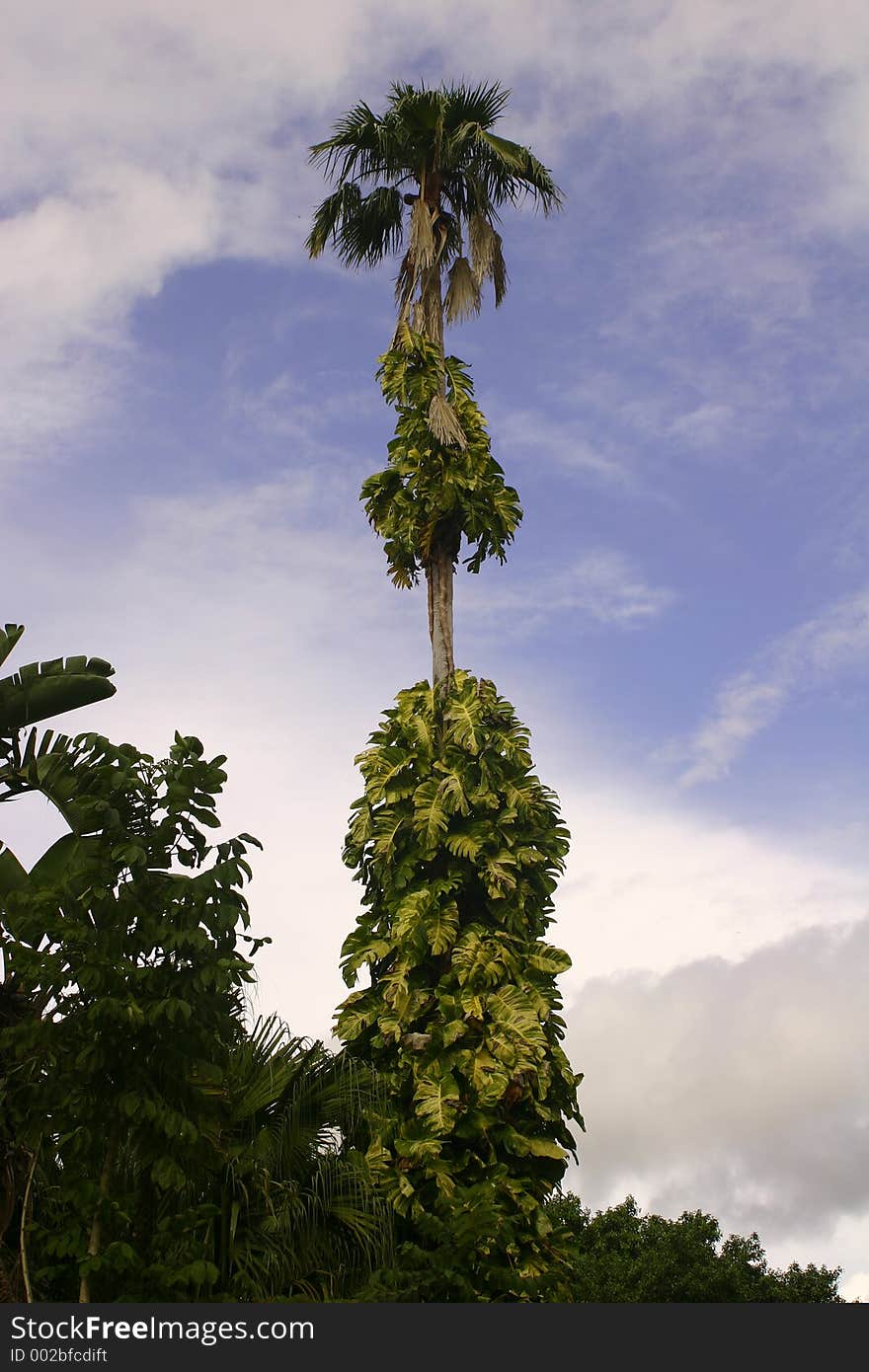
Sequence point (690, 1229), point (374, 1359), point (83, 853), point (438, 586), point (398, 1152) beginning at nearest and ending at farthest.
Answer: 1. point (374, 1359)
2. point (83, 853)
3. point (398, 1152)
4. point (438, 586)
5. point (690, 1229)

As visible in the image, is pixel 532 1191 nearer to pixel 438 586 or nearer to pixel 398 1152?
pixel 398 1152

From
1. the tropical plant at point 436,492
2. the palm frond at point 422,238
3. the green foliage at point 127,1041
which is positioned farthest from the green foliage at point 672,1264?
the palm frond at point 422,238

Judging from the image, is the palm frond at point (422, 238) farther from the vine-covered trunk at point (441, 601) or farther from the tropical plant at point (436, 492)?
the vine-covered trunk at point (441, 601)

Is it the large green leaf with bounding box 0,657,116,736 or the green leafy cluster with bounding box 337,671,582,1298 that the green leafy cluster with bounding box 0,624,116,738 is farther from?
the green leafy cluster with bounding box 337,671,582,1298

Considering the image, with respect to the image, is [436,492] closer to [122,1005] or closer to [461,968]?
[461,968]

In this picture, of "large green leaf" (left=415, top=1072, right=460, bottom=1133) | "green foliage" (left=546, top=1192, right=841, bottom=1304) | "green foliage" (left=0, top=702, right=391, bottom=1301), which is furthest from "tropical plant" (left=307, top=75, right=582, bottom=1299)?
"green foliage" (left=546, top=1192, right=841, bottom=1304)

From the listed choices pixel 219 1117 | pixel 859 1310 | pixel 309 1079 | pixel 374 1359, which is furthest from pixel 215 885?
pixel 859 1310

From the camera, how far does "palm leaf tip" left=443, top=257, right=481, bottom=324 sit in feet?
62.5

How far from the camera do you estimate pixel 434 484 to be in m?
17.0

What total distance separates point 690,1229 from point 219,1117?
578 inches

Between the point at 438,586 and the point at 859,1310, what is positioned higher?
the point at 438,586

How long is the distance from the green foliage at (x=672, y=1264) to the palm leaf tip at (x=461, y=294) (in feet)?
42.6

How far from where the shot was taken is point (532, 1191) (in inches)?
549

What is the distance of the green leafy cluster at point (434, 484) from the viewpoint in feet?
55.5
